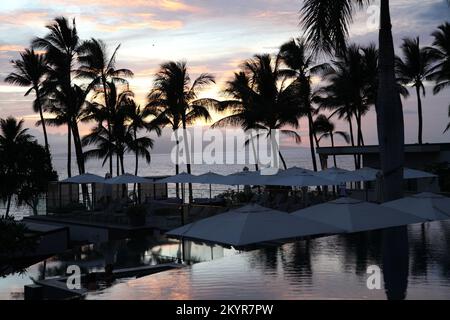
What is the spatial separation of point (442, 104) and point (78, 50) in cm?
2722

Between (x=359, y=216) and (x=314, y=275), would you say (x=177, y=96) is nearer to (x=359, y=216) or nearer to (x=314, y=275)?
(x=359, y=216)

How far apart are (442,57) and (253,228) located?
34.5 metres

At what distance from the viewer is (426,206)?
12.4 m

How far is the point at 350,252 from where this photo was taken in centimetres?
980

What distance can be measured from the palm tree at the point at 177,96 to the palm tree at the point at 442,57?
16443 millimetres

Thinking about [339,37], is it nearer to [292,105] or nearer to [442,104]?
[292,105]

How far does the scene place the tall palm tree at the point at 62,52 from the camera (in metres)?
37.6

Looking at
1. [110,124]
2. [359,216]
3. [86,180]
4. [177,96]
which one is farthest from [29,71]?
[359,216]

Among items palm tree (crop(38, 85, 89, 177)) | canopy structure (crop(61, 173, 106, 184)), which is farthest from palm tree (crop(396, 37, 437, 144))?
canopy structure (crop(61, 173, 106, 184))

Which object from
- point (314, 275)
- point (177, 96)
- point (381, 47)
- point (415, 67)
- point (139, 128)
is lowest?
point (314, 275)

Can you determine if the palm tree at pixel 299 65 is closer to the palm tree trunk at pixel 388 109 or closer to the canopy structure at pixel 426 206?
the palm tree trunk at pixel 388 109

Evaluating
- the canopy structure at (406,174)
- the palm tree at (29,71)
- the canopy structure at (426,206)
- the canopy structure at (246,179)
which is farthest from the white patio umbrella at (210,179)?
the palm tree at (29,71)

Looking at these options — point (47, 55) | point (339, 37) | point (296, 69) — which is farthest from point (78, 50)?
A: point (339, 37)

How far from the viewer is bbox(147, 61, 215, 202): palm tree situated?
37062 mm
